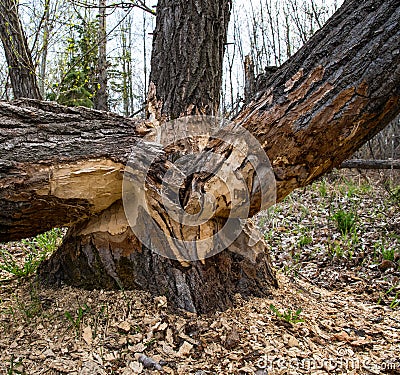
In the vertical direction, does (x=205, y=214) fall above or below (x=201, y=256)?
above

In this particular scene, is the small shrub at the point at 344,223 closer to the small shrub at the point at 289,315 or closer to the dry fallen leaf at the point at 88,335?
the small shrub at the point at 289,315

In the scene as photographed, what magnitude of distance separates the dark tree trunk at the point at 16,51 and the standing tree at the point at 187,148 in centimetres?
207

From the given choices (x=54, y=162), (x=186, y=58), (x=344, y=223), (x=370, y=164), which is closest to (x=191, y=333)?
(x=54, y=162)

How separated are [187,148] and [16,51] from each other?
8.22ft

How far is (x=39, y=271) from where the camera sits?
7.35 feet

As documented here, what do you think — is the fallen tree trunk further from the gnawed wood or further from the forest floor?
the gnawed wood

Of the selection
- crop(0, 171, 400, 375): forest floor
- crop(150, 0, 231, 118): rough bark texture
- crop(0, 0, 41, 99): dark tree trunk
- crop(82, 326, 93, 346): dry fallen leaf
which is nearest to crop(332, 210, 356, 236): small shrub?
crop(0, 171, 400, 375): forest floor

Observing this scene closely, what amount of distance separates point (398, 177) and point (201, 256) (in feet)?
20.2

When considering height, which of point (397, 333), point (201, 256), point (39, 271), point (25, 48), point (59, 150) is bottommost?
point (397, 333)

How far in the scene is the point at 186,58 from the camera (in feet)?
7.25

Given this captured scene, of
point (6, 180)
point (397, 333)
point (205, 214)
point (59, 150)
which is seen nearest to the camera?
point (6, 180)

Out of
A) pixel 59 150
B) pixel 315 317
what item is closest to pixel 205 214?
pixel 59 150

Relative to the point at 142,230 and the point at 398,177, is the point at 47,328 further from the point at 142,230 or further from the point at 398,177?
the point at 398,177

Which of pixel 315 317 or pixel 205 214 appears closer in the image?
pixel 205 214
